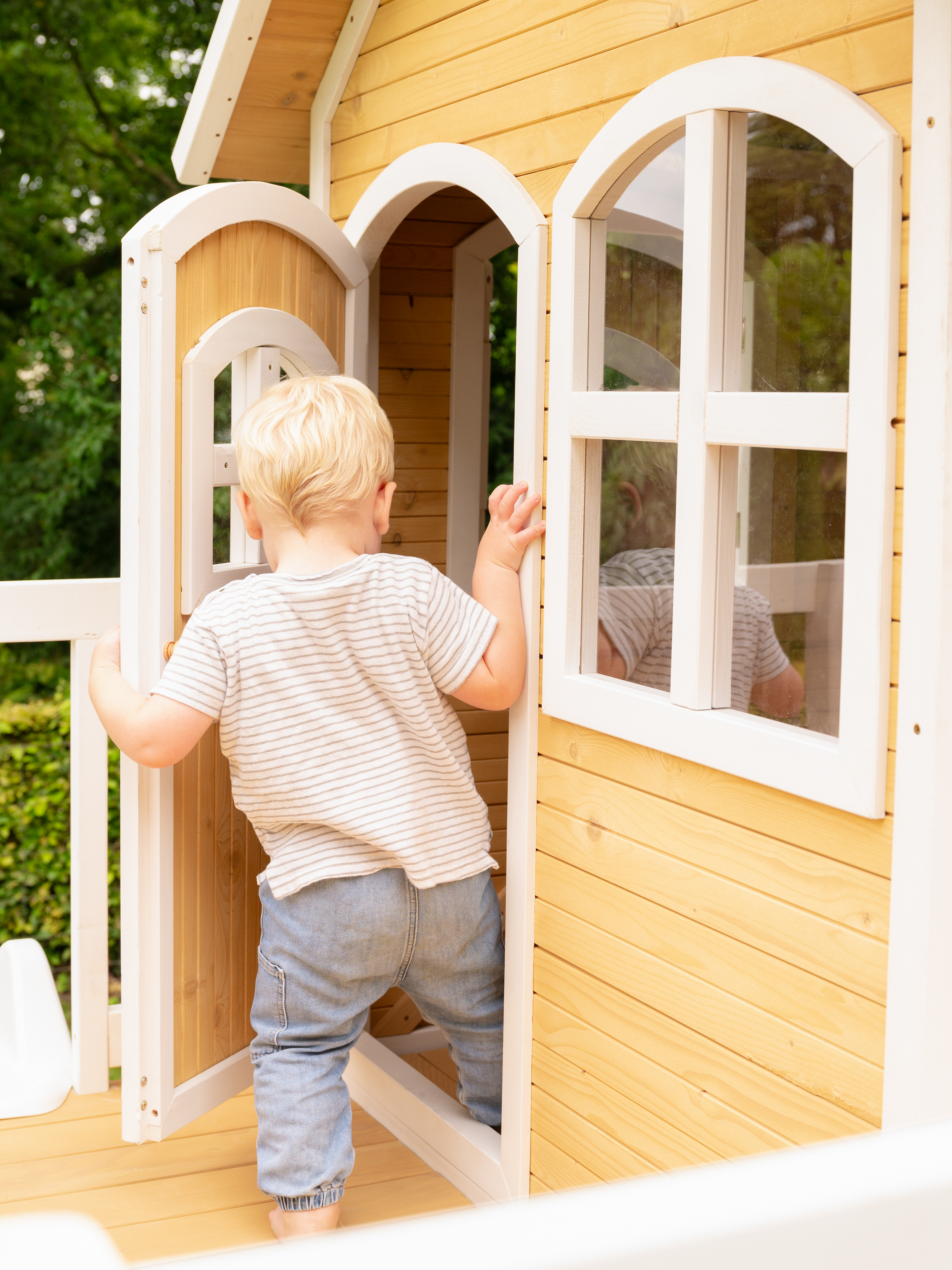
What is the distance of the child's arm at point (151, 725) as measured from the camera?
2266mm

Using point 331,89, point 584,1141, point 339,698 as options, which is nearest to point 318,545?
point 339,698

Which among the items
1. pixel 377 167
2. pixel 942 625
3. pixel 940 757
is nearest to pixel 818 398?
pixel 942 625

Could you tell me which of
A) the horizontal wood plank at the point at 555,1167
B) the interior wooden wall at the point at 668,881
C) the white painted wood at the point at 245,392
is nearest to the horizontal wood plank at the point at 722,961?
the interior wooden wall at the point at 668,881

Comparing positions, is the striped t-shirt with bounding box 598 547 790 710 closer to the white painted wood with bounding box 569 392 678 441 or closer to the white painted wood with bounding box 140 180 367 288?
the white painted wood with bounding box 569 392 678 441

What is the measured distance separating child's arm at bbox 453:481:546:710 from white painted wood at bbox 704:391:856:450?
516 mm

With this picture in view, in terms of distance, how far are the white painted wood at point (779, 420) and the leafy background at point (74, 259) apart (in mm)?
6581

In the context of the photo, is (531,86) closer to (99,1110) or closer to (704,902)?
(704,902)

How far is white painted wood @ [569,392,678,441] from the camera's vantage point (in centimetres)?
202

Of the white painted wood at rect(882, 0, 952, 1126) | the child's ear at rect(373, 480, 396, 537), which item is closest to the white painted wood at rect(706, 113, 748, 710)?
the white painted wood at rect(882, 0, 952, 1126)

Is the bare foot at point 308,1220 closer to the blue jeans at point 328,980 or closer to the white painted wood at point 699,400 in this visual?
the blue jeans at point 328,980

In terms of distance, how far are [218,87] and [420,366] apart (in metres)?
0.85

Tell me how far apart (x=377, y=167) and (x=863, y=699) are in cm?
182

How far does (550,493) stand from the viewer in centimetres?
231

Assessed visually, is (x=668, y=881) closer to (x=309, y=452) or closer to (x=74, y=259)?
(x=309, y=452)
